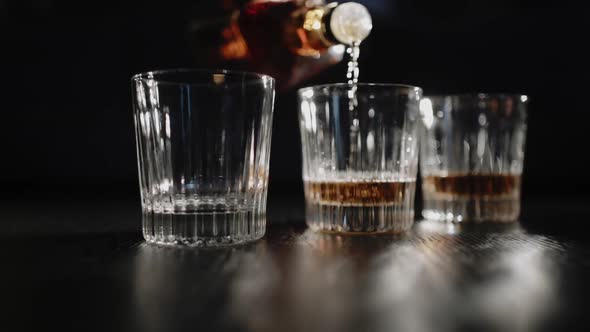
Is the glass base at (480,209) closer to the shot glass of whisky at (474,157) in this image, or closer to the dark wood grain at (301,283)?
the shot glass of whisky at (474,157)

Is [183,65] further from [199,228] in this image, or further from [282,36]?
[199,228]

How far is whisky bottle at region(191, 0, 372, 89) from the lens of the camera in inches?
29.5

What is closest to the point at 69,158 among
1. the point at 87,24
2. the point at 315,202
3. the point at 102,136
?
the point at 102,136

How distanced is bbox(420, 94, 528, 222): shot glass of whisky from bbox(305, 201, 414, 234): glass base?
0.17m

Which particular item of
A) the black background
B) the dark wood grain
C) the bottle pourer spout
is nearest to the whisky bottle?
the bottle pourer spout

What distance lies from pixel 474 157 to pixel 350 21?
10.6 inches

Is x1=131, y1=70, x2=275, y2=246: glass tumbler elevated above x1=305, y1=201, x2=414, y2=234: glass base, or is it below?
above

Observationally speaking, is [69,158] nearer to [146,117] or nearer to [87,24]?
[87,24]

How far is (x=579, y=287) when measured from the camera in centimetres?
43

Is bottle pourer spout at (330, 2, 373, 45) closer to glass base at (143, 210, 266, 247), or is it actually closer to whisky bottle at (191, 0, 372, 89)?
whisky bottle at (191, 0, 372, 89)

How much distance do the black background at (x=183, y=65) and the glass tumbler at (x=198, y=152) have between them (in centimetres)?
62

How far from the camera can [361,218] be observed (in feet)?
2.27

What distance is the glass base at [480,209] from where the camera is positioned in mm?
845

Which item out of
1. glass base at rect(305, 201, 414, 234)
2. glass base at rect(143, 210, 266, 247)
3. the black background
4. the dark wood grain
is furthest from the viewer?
the black background
